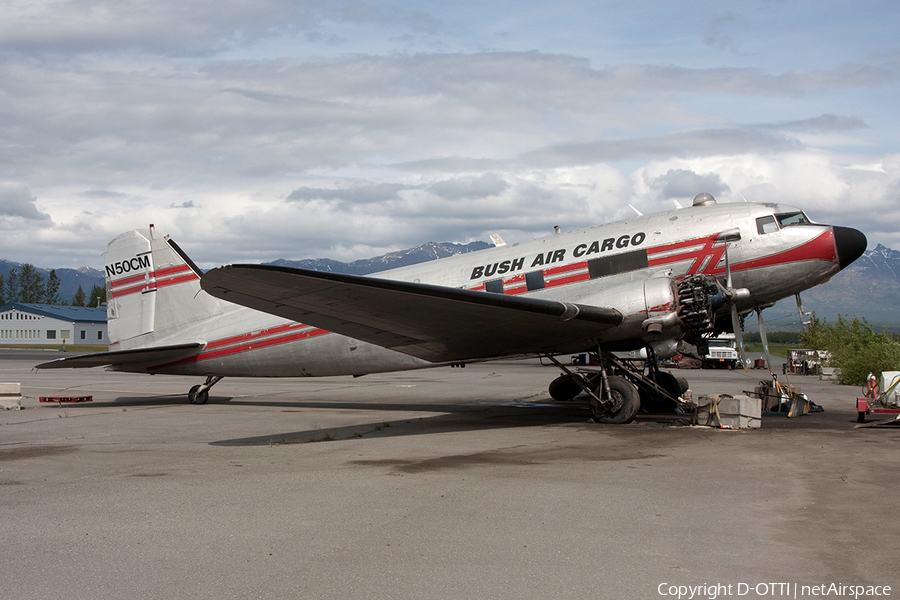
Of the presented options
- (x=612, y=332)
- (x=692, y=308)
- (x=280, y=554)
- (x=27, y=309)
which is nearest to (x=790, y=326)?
(x=692, y=308)

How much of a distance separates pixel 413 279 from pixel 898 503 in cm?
1048

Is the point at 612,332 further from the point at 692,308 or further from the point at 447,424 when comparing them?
the point at 447,424

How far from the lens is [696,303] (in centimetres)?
1195

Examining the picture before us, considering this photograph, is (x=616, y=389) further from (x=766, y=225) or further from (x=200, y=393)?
(x=200, y=393)

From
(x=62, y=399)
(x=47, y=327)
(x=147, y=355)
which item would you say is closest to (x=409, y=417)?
(x=147, y=355)

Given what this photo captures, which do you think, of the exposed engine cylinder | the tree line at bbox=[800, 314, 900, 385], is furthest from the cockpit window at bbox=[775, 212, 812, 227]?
the tree line at bbox=[800, 314, 900, 385]

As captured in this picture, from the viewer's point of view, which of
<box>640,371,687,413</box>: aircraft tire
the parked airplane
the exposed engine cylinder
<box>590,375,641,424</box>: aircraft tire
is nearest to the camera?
the parked airplane

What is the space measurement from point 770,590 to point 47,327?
105m

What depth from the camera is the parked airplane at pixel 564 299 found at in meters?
10.5

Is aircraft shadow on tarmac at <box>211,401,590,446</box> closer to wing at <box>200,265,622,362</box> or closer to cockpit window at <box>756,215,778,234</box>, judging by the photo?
wing at <box>200,265,622,362</box>

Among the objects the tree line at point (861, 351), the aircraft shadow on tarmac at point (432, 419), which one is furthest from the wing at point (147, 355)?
the tree line at point (861, 351)

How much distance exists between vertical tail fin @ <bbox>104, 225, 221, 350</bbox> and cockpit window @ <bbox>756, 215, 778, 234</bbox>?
12.4 meters

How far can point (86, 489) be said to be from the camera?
281 inches

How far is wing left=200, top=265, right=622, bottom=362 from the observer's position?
967 cm
